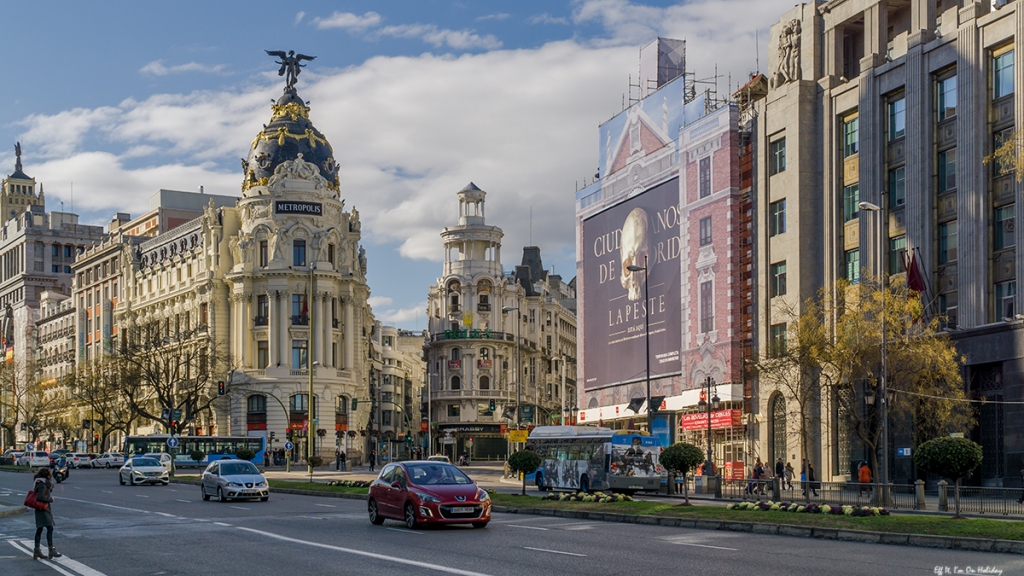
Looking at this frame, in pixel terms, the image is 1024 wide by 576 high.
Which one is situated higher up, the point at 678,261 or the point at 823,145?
the point at 823,145

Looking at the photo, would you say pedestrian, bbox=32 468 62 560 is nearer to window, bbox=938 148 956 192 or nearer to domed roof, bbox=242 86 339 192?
window, bbox=938 148 956 192

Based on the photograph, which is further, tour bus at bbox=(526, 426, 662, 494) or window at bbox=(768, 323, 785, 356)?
window at bbox=(768, 323, 785, 356)

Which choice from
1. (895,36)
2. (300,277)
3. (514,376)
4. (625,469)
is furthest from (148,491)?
(514,376)

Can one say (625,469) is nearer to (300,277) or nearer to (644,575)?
(644,575)

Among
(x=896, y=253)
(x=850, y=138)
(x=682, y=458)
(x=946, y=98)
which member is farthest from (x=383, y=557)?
(x=850, y=138)

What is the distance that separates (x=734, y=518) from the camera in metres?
27.9

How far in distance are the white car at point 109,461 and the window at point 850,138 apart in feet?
200

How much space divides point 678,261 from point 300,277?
41.9m

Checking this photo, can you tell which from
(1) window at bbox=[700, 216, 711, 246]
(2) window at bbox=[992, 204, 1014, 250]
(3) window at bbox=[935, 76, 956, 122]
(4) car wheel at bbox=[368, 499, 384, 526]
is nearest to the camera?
(4) car wheel at bbox=[368, 499, 384, 526]

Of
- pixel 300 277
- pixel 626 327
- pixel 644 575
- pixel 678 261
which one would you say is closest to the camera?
pixel 644 575

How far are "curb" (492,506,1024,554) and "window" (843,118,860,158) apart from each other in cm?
2931

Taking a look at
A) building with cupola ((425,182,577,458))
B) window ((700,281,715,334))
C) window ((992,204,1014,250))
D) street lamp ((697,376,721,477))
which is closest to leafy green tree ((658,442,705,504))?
street lamp ((697,376,721,477))

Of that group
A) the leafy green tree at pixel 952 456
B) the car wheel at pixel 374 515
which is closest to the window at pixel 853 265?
the leafy green tree at pixel 952 456

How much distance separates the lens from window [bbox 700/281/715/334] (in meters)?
65.0
